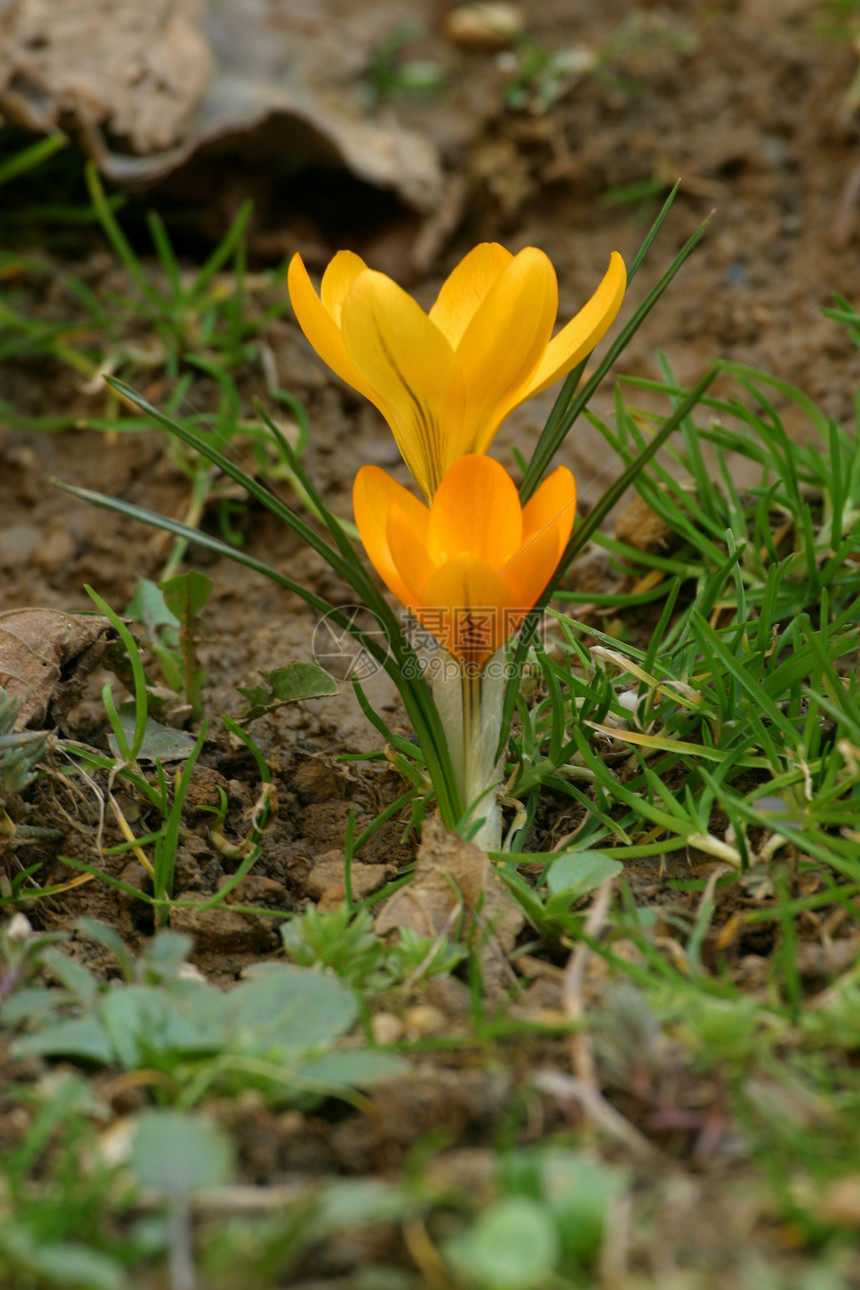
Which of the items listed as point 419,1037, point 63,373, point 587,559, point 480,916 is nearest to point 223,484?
point 63,373

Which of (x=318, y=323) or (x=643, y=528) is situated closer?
(x=318, y=323)

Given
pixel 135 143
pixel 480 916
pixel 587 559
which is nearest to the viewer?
pixel 480 916

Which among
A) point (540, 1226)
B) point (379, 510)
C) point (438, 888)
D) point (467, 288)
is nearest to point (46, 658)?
→ point (379, 510)

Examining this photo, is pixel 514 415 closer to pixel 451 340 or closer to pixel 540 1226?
pixel 451 340

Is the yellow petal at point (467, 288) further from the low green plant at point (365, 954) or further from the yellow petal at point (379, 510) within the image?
the low green plant at point (365, 954)

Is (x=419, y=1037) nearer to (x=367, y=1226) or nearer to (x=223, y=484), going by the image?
(x=367, y=1226)
